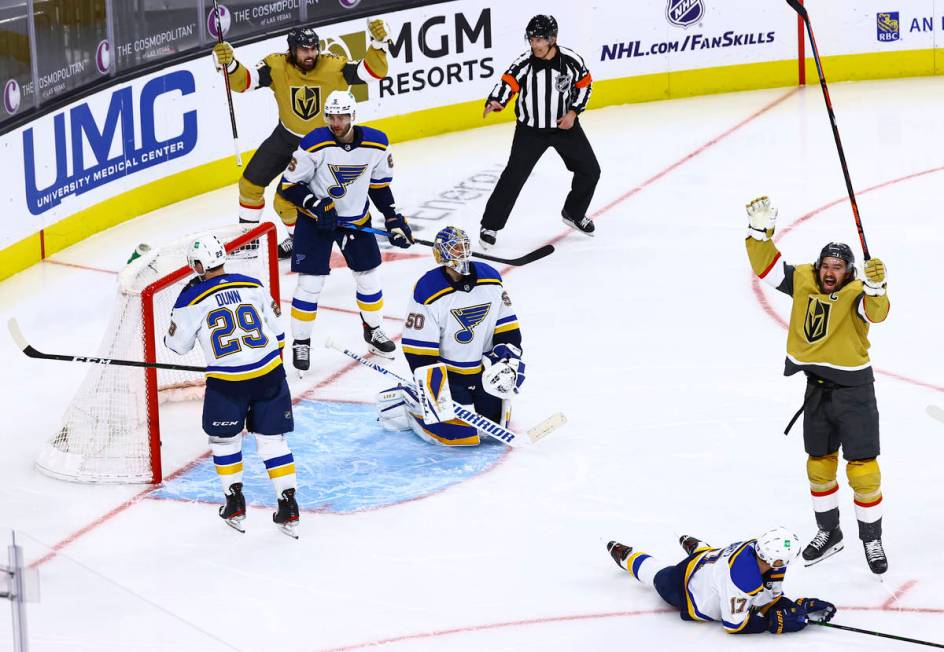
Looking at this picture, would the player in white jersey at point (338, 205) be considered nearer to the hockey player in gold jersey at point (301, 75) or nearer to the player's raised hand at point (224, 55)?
the hockey player in gold jersey at point (301, 75)

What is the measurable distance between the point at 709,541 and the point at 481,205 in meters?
4.57

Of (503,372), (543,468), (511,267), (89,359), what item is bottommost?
(511,267)

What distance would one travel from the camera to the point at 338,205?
25.1 feet

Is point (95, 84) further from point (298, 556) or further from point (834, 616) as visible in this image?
point (834, 616)

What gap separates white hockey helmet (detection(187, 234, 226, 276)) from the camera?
6043mm

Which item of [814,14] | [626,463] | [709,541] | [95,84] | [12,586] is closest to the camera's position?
[12,586]

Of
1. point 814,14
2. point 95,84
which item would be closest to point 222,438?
point 95,84

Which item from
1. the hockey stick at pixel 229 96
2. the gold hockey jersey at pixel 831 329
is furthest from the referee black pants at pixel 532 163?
the gold hockey jersey at pixel 831 329

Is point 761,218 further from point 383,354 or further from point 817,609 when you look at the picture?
point 383,354

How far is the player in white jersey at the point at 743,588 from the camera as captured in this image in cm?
516

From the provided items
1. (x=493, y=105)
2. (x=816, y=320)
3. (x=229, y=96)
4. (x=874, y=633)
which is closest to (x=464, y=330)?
(x=816, y=320)

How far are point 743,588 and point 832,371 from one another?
34.0 inches

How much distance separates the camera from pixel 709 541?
5.98m

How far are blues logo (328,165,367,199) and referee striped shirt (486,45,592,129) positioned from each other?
1.73 m
